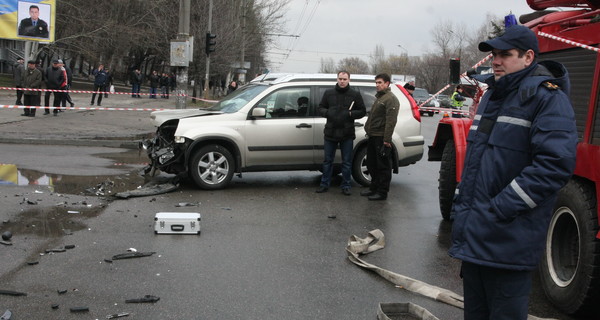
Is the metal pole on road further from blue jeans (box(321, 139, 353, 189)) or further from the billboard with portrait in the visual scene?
blue jeans (box(321, 139, 353, 189))

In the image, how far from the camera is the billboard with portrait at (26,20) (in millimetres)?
23625

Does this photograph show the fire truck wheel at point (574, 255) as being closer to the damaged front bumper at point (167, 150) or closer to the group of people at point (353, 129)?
the group of people at point (353, 129)

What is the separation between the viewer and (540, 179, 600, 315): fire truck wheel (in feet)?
14.5

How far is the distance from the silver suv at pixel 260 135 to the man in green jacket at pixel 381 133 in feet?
2.95

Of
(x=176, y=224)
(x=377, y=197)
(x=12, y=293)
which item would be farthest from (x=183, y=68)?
(x=12, y=293)

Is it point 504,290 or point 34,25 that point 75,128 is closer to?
point 34,25

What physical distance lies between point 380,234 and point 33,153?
329 inches

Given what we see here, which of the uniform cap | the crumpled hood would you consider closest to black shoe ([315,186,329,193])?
the crumpled hood

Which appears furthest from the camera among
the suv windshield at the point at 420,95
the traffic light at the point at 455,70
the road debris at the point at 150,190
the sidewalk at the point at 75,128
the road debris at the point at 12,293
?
the suv windshield at the point at 420,95

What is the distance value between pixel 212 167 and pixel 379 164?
101 inches

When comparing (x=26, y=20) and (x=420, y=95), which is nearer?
(x=26, y=20)

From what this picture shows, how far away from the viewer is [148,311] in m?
4.57

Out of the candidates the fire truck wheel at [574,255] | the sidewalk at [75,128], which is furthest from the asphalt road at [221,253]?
the sidewalk at [75,128]

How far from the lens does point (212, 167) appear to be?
31.3 feet
